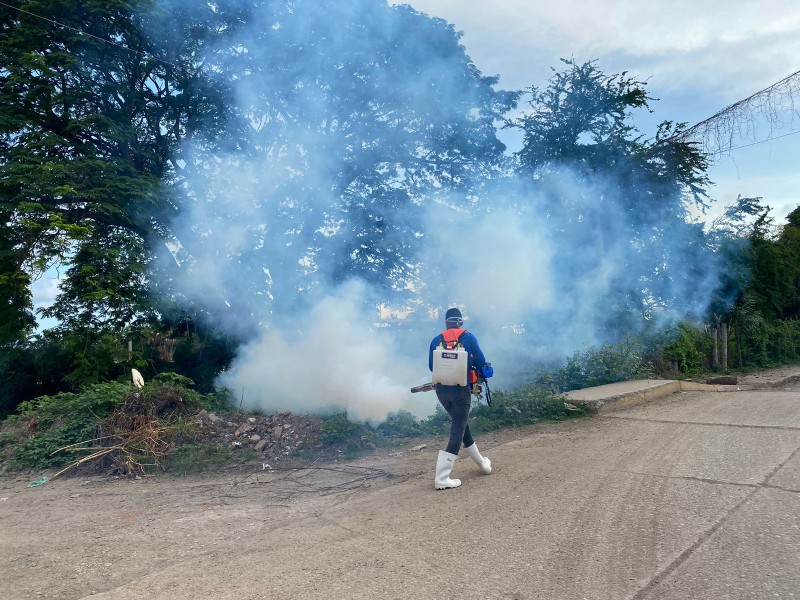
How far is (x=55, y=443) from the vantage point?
7129mm

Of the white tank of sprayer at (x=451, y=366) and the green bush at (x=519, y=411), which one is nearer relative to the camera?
the white tank of sprayer at (x=451, y=366)

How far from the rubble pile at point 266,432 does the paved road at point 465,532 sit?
98 centimetres

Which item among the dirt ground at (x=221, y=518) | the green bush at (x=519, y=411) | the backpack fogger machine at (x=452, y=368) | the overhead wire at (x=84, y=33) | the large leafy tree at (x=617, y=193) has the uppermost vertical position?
the overhead wire at (x=84, y=33)

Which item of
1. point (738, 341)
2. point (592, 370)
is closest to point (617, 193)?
point (592, 370)

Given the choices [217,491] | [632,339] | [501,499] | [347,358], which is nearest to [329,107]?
[347,358]

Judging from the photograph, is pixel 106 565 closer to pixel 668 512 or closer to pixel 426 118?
pixel 668 512

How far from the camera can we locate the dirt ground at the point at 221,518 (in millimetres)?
3535

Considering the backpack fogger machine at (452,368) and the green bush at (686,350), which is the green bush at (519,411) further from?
the green bush at (686,350)

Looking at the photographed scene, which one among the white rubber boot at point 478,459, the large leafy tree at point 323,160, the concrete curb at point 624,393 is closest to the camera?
the white rubber boot at point 478,459

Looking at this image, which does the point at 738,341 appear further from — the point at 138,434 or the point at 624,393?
the point at 138,434

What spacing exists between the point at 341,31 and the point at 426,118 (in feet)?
8.71

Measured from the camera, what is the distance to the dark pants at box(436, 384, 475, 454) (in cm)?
517

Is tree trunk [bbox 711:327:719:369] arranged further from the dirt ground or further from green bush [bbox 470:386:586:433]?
the dirt ground

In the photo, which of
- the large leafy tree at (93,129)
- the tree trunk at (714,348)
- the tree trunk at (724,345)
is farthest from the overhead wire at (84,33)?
the tree trunk at (724,345)
